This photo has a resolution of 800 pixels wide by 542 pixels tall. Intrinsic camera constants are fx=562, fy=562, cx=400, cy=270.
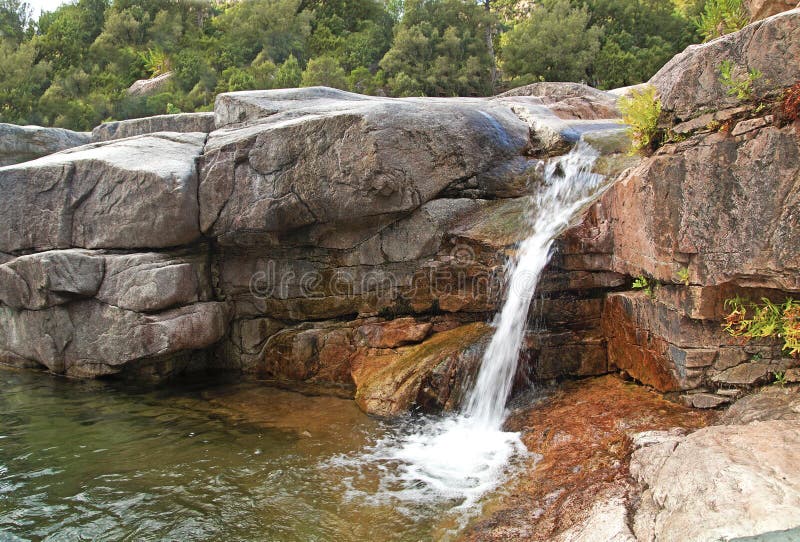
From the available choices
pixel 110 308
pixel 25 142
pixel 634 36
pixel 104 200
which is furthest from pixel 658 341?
pixel 634 36

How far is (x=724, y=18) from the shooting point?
646 centimetres

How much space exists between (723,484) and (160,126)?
11.9 meters

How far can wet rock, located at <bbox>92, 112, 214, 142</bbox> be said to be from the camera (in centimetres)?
1155

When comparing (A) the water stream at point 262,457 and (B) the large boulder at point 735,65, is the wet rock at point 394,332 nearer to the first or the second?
(A) the water stream at point 262,457

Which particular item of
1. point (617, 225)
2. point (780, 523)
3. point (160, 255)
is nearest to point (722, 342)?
point (617, 225)

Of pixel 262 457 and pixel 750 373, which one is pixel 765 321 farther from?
pixel 262 457

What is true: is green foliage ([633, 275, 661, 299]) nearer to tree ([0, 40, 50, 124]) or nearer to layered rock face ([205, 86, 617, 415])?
layered rock face ([205, 86, 617, 415])

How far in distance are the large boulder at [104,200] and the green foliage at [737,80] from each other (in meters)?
7.24

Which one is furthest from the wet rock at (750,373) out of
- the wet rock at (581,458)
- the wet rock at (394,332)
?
the wet rock at (394,332)

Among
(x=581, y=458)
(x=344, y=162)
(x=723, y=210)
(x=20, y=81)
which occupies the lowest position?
(x=581, y=458)

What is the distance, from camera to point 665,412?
559cm

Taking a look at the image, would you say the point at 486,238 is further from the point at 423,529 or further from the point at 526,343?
the point at 423,529

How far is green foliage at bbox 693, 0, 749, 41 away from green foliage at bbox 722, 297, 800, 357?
309 cm

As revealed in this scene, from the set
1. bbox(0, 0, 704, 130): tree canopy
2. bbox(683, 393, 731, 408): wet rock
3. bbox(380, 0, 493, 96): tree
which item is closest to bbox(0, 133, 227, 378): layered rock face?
bbox(683, 393, 731, 408): wet rock
